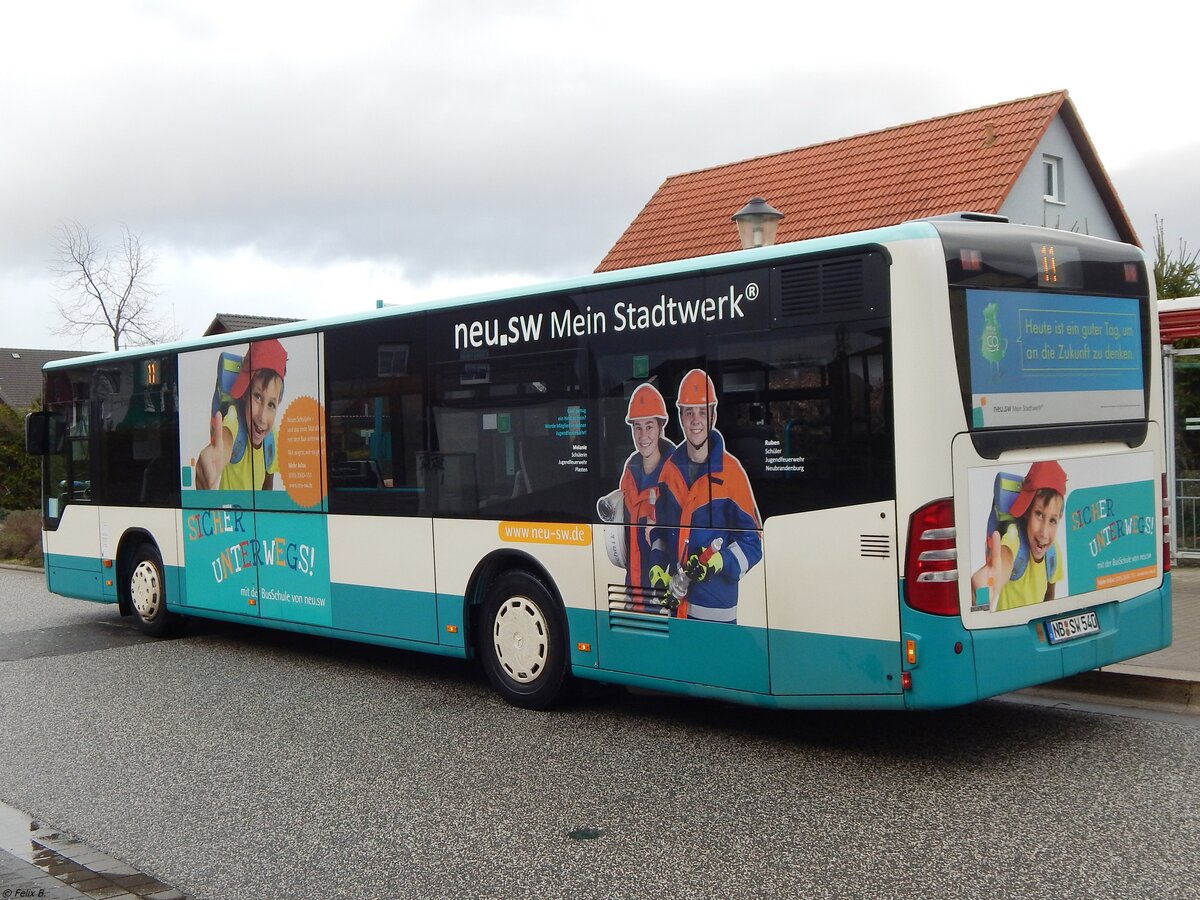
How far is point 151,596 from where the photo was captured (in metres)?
12.6

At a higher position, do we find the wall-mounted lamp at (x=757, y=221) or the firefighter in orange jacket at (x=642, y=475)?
the wall-mounted lamp at (x=757, y=221)

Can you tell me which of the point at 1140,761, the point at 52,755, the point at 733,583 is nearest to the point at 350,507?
the point at 52,755

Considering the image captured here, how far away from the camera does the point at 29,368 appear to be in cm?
8056

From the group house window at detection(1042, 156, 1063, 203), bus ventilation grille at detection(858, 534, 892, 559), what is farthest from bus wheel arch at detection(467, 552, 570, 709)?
house window at detection(1042, 156, 1063, 203)

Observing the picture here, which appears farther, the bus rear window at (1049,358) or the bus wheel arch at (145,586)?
the bus wheel arch at (145,586)

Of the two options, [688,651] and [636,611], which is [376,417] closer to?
[636,611]

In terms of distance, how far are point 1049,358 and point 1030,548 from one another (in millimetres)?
1028

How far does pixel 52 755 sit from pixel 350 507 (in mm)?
2905

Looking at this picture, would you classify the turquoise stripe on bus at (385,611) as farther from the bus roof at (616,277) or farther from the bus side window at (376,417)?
the bus roof at (616,277)

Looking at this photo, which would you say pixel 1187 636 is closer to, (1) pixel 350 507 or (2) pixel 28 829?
(1) pixel 350 507

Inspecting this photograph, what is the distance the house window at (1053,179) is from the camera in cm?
2441

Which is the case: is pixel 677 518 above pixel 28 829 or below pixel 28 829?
above

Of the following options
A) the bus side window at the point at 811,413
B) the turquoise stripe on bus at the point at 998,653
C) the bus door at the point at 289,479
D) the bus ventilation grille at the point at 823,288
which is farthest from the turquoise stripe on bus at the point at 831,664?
the bus door at the point at 289,479

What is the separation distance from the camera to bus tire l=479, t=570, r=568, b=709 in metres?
8.28
